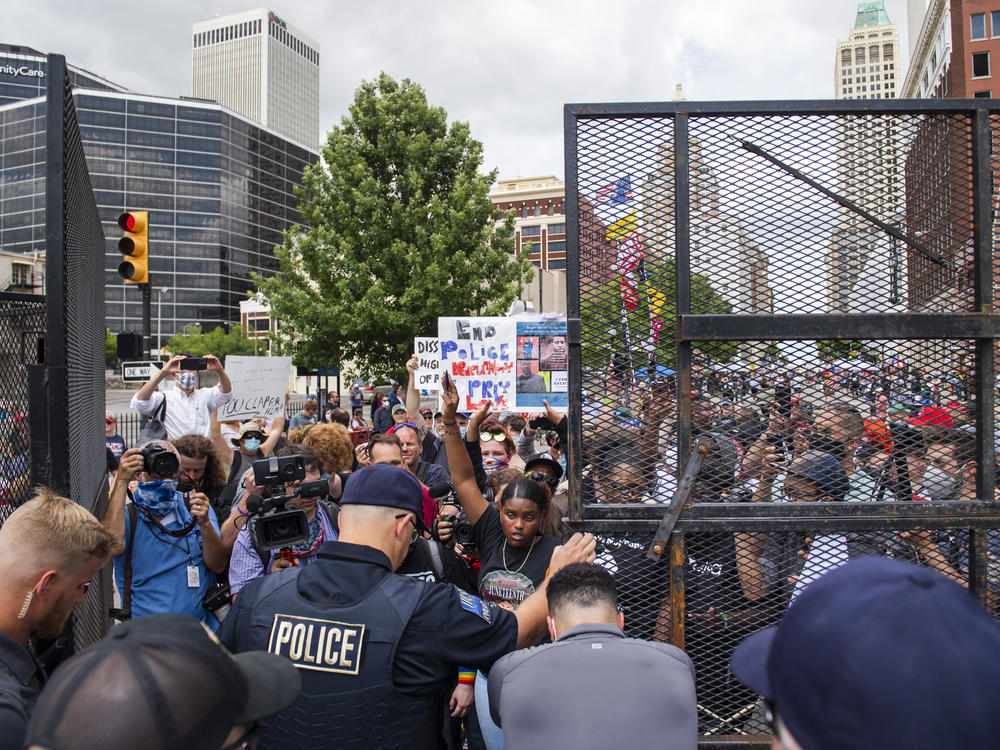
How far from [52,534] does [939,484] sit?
9.45 ft

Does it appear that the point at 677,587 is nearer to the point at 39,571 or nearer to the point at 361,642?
the point at 361,642

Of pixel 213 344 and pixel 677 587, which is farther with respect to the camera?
pixel 213 344

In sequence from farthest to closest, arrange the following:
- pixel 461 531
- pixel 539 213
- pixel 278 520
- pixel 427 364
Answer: pixel 539 213
pixel 427 364
pixel 461 531
pixel 278 520

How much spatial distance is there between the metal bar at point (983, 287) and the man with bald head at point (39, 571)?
9.55 feet

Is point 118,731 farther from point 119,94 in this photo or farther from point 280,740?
point 119,94

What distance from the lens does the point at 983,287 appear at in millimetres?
2326

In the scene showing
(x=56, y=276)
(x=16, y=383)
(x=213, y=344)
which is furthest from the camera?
(x=213, y=344)

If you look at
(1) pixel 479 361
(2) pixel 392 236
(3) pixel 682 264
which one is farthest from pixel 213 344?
(3) pixel 682 264

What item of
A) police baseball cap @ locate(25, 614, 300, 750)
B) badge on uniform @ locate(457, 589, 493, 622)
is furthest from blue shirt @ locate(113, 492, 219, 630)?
police baseball cap @ locate(25, 614, 300, 750)

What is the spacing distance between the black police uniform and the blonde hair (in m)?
0.52

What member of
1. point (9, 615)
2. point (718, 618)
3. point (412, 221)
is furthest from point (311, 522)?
point (412, 221)

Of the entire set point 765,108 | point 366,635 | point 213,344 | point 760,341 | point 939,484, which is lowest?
point 366,635

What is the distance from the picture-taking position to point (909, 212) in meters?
2.51

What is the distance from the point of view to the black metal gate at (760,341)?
2428mm
